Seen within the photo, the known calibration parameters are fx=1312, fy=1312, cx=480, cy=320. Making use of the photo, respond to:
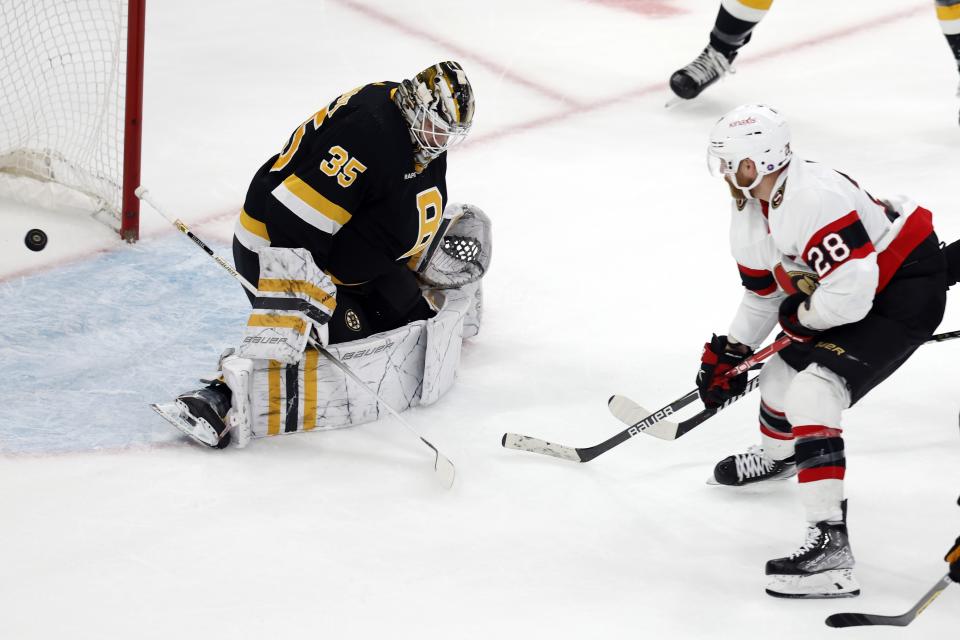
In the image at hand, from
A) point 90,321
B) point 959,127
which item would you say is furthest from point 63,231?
point 959,127

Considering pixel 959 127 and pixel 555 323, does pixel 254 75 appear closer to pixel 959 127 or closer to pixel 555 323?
pixel 555 323

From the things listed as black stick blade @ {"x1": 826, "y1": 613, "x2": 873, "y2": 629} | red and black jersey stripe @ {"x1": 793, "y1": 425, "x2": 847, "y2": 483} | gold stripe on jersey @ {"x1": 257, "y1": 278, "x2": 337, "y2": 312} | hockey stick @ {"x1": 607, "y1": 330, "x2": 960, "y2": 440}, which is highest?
red and black jersey stripe @ {"x1": 793, "y1": 425, "x2": 847, "y2": 483}

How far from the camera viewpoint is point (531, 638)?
7.45 feet

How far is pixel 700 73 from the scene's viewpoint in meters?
4.67

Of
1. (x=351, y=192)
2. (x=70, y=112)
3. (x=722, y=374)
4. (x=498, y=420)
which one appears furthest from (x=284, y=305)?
(x=70, y=112)

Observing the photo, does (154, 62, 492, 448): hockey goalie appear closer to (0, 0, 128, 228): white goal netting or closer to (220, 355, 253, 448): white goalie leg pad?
(220, 355, 253, 448): white goalie leg pad

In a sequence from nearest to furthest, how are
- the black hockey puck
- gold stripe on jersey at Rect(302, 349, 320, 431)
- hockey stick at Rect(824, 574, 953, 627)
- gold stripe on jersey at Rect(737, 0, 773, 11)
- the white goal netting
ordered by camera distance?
hockey stick at Rect(824, 574, 953, 627), gold stripe on jersey at Rect(302, 349, 320, 431), the black hockey puck, the white goal netting, gold stripe on jersey at Rect(737, 0, 773, 11)

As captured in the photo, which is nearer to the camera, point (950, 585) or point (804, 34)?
point (950, 585)

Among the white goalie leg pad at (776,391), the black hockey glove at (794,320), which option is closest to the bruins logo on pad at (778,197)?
the black hockey glove at (794,320)

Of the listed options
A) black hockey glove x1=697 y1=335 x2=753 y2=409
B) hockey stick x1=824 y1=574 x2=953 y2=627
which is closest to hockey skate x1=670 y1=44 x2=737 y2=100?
black hockey glove x1=697 y1=335 x2=753 y2=409

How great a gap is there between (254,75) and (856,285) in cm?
314

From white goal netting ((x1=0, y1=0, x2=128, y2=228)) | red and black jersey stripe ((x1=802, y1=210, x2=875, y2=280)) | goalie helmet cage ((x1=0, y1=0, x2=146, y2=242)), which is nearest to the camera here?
red and black jersey stripe ((x1=802, y1=210, x2=875, y2=280))

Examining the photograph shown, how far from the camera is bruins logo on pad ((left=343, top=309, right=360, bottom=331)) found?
2.93 metres

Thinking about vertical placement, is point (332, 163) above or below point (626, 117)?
above
